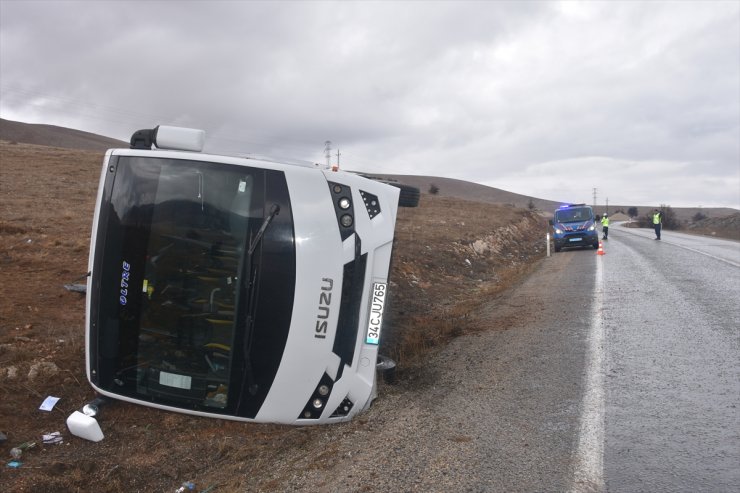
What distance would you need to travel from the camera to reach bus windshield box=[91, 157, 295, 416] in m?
3.94

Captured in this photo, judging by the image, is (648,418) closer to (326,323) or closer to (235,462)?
(326,323)

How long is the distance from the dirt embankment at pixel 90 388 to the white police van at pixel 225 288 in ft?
1.37

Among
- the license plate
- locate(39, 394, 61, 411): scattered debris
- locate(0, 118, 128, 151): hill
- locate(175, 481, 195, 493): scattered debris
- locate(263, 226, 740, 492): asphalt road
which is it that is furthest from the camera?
locate(0, 118, 128, 151): hill

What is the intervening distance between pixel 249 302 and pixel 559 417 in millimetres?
2473

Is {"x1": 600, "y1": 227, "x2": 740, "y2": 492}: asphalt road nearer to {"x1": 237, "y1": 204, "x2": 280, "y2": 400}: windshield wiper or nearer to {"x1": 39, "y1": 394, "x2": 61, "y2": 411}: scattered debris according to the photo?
{"x1": 237, "y1": 204, "x2": 280, "y2": 400}: windshield wiper

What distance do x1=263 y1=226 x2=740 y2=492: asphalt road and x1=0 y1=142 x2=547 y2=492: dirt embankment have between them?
1.13ft

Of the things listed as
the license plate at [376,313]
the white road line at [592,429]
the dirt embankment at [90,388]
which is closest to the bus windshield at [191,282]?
the dirt embankment at [90,388]

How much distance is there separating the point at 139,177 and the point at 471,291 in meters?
9.21

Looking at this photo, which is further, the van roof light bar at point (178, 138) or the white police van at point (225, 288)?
the van roof light bar at point (178, 138)

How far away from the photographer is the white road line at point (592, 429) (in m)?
3.30

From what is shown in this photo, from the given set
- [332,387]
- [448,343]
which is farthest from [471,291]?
[332,387]

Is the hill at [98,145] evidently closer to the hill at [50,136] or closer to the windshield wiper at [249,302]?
the hill at [50,136]

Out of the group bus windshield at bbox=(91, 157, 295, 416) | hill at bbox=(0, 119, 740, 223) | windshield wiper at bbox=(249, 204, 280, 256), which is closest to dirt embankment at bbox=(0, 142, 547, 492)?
bus windshield at bbox=(91, 157, 295, 416)

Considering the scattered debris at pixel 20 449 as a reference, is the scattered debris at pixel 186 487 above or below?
above
